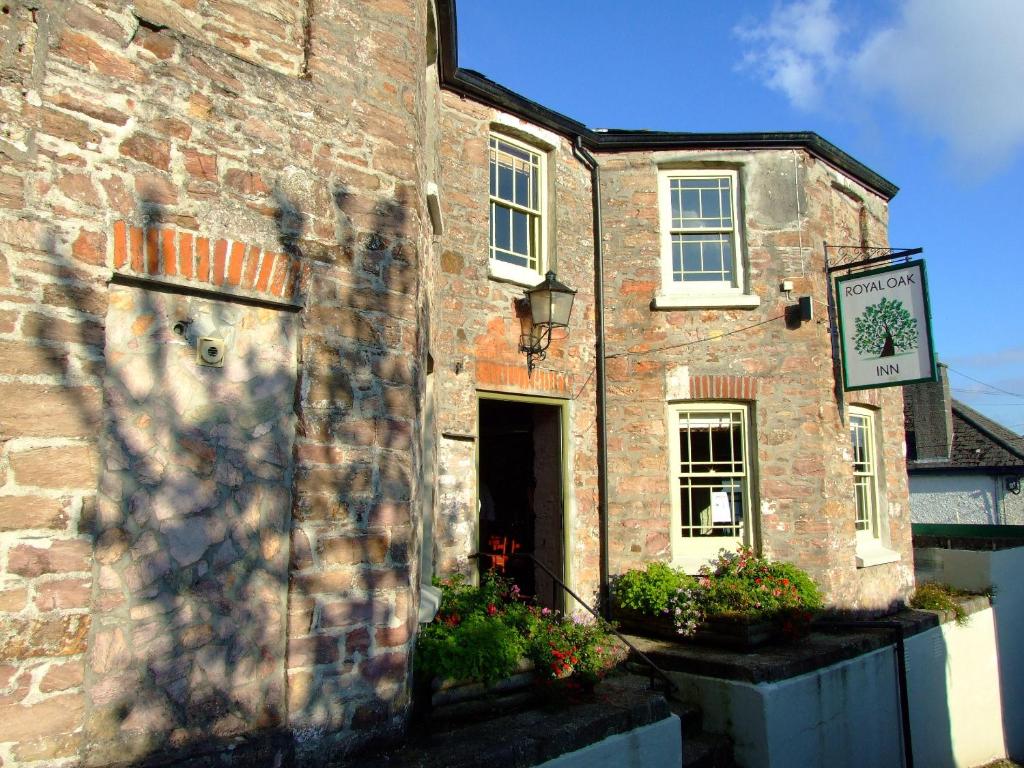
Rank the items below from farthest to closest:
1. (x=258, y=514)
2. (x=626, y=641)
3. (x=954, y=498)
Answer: (x=954, y=498) → (x=626, y=641) → (x=258, y=514)

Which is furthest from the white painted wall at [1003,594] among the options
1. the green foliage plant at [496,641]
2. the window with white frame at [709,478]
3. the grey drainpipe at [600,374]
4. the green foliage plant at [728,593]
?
the green foliage plant at [496,641]

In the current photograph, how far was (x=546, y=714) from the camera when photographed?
4.58m

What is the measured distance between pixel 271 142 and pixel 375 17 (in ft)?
3.92

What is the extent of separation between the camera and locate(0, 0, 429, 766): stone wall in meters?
3.12

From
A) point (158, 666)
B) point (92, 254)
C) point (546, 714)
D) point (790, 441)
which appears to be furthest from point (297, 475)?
point (790, 441)

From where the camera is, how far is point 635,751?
4.76 metres

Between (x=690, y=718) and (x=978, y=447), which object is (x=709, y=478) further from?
(x=978, y=447)

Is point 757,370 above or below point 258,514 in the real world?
above

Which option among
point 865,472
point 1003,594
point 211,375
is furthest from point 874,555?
point 211,375

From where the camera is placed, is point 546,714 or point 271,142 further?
point 546,714

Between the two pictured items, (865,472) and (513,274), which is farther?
(865,472)

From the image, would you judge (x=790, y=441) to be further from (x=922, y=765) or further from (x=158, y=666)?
(x=158, y=666)

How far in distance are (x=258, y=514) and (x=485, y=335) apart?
12.7ft

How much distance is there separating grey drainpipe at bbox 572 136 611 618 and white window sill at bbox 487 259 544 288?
88cm
